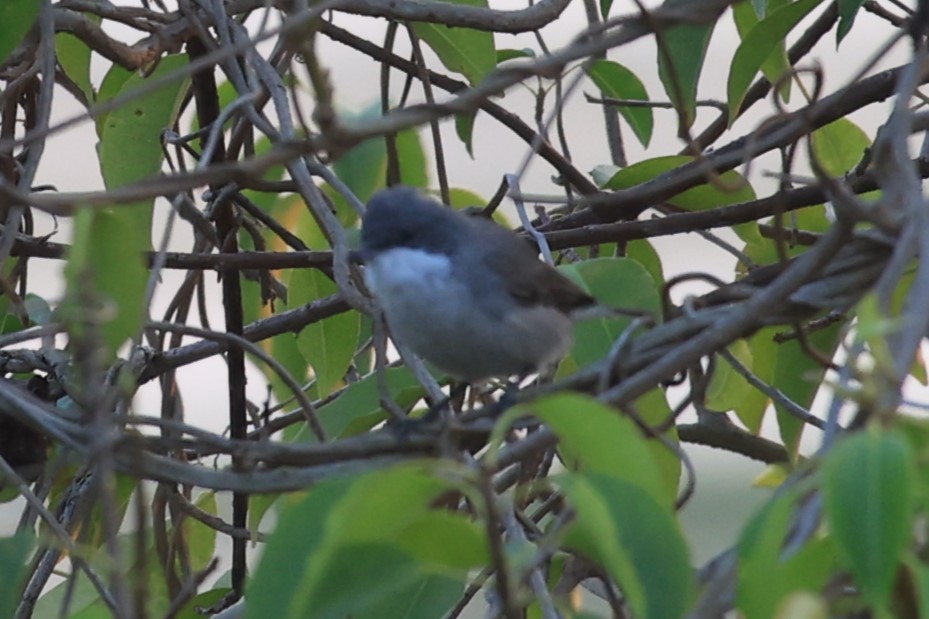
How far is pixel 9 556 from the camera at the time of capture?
1271 millimetres

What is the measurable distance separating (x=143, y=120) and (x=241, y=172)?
1.43 meters

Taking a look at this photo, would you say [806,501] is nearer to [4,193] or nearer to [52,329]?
[4,193]

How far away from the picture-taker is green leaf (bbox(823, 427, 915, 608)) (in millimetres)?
888

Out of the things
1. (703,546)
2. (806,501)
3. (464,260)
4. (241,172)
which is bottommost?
(703,546)

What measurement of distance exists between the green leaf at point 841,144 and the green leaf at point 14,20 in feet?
5.56

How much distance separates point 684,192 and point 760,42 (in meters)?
0.43

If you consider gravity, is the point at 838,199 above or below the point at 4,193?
below

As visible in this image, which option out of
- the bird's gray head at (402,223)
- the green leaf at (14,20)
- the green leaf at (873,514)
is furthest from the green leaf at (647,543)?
the bird's gray head at (402,223)

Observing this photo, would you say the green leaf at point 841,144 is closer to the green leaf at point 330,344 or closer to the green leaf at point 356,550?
the green leaf at point 330,344

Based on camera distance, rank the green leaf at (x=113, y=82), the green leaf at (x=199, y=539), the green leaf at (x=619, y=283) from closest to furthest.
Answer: the green leaf at (x=619, y=283), the green leaf at (x=113, y=82), the green leaf at (x=199, y=539)

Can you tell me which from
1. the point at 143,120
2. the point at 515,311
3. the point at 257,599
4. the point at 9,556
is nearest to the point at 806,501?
the point at 257,599

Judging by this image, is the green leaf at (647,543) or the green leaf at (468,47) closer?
the green leaf at (647,543)

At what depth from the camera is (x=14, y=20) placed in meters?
1.92

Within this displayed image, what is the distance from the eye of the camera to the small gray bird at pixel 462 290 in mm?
2557
